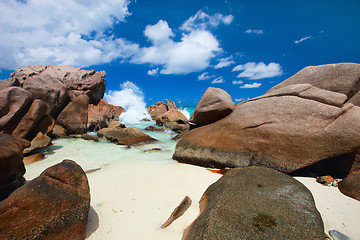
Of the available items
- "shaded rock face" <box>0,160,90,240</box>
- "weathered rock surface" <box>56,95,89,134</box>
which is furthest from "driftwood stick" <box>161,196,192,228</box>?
"weathered rock surface" <box>56,95,89,134</box>

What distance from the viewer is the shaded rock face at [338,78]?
4223mm

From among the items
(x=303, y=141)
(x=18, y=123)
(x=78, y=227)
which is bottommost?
(x=78, y=227)

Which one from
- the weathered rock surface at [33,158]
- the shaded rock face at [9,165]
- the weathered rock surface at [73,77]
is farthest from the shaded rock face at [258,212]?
the weathered rock surface at [73,77]

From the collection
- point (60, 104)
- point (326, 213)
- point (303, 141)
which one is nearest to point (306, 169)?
point (303, 141)

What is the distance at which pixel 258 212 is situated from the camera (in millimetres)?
1832

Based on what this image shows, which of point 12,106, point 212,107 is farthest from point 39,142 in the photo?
point 212,107

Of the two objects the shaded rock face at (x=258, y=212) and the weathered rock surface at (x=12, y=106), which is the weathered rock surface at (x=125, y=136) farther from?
the shaded rock face at (x=258, y=212)

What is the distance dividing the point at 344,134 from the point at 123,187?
440 centimetres

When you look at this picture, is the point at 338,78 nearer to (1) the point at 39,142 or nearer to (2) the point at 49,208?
(2) the point at 49,208

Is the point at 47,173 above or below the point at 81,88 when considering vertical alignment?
below

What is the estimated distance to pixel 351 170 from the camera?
10.8ft

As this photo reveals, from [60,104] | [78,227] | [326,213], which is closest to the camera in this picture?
Result: [78,227]

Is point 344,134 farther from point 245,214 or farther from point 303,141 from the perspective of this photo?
point 245,214

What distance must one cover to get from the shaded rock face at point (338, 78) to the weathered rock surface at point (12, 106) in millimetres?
9061
